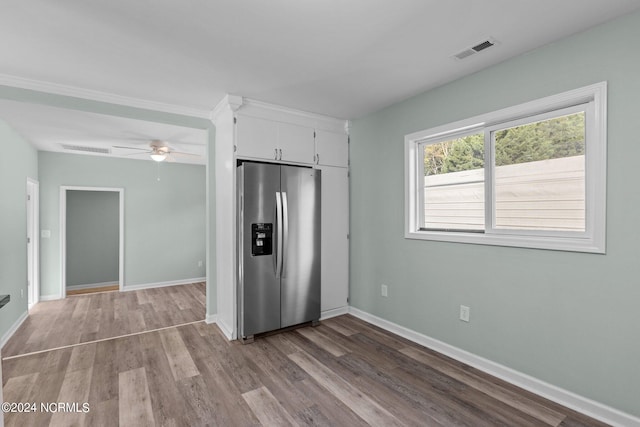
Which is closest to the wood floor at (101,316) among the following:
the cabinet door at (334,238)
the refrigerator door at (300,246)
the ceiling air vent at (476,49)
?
the refrigerator door at (300,246)

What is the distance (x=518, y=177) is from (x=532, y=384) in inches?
63.1

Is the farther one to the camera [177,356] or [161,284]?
[161,284]

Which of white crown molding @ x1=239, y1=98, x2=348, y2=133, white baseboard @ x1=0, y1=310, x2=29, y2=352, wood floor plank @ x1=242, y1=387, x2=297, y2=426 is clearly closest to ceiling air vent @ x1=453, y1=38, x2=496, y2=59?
white crown molding @ x1=239, y1=98, x2=348, y2=133

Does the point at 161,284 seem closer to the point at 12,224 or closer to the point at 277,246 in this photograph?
the point at 12,224

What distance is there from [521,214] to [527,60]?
3.93 feet

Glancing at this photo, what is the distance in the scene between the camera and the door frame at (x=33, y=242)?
4723 mm

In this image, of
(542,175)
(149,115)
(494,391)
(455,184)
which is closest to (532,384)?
(494,391)

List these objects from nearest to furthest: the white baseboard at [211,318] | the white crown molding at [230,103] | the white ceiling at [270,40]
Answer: the white ceiling at [270,40]
the white crown molding at [230,103]
the white baseboard at [211,318]

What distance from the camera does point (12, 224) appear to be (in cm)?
366

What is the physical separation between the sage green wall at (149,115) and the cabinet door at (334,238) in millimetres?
1358

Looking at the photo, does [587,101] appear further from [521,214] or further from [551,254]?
[551,254]

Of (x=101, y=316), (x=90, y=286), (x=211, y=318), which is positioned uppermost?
(x=211, y=318)

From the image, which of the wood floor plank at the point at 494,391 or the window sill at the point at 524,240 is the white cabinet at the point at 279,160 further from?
the wood floor plank at the point at 494,391

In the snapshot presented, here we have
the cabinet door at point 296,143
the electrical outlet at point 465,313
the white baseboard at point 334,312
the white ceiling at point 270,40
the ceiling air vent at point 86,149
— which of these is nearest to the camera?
the white ceiling at point 270,40
